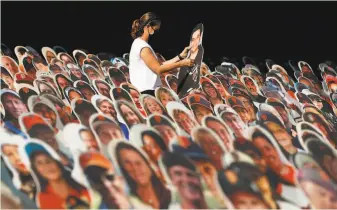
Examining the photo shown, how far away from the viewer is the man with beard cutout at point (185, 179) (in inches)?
92.7

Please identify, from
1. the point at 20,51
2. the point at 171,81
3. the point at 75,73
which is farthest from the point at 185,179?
the point at 20,51

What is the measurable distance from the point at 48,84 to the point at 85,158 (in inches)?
62.8

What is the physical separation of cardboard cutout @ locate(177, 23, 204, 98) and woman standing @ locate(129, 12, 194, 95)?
0.07 m

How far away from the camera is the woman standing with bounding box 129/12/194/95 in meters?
3.29

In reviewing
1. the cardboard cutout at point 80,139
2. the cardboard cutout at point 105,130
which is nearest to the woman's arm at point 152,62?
the cardboard cutout at point 105,130

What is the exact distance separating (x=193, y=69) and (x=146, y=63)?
0.35 meters

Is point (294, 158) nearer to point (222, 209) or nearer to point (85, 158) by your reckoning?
point (222, 209)

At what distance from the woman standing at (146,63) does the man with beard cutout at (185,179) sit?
749 mm

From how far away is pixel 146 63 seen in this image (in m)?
3.28

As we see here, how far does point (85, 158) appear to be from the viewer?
2482 millimetres

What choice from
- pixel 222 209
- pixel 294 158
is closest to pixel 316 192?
pixel 294 158

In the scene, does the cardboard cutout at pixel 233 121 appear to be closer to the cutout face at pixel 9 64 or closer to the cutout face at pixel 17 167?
the cutout face at pixel 17 167

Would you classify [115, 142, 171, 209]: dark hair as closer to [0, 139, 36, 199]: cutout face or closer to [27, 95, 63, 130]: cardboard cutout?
[0, 139, 36, 199]: cutout face

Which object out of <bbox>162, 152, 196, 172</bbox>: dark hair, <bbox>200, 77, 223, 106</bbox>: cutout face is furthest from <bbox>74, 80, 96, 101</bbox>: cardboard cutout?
<bbox>162, 152, 196, 172</bbox>: dark hair
